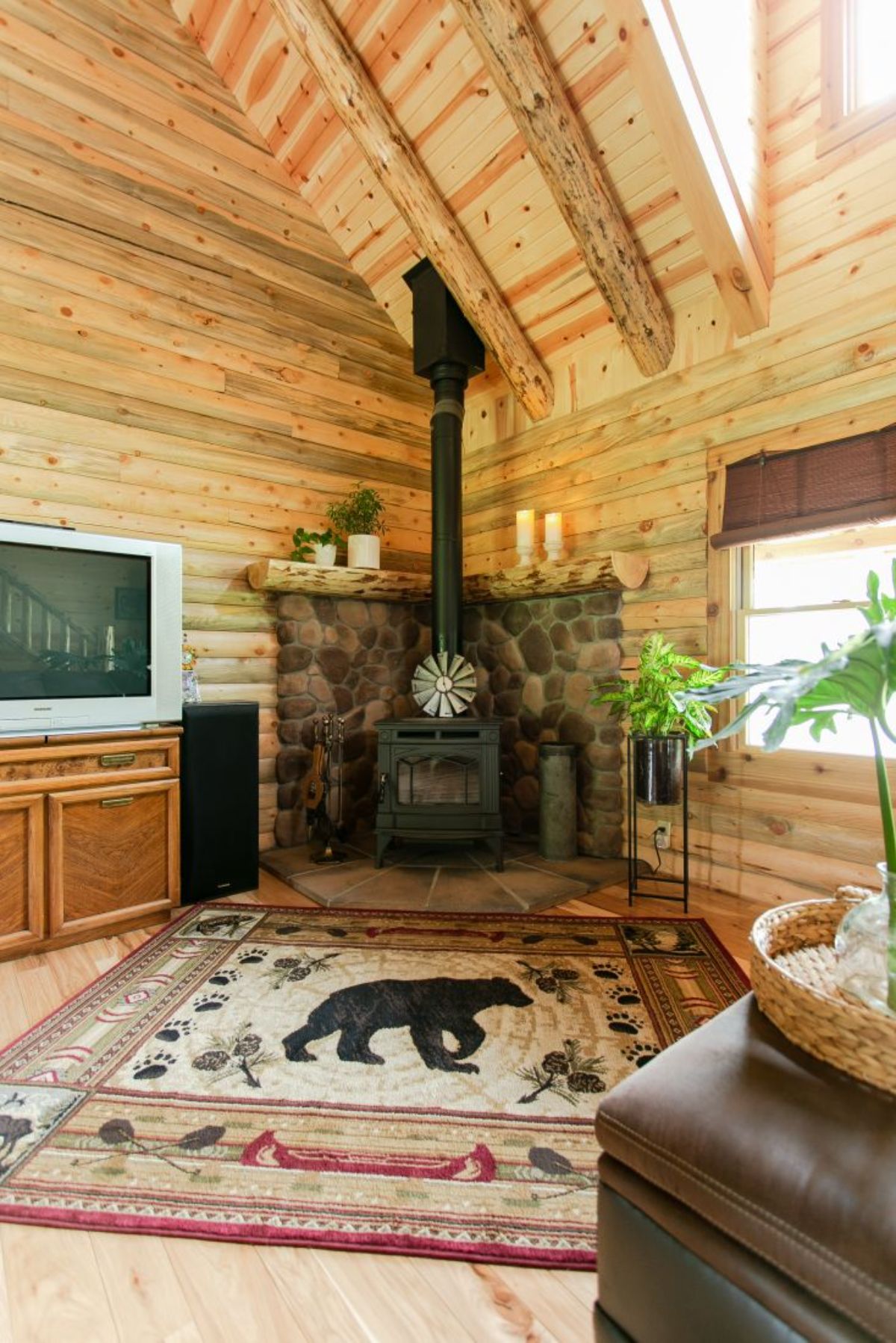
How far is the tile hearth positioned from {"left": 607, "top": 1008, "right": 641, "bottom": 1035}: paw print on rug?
82 cm

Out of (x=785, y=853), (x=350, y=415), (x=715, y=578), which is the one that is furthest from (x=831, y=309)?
(x=350, y=415)

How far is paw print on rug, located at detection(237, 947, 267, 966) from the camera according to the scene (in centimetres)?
235

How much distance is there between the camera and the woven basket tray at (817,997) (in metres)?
0.85

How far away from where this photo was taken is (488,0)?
2.50 m

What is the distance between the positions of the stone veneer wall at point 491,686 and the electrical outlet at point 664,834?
0.91 ft

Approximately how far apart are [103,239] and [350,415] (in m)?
1.45

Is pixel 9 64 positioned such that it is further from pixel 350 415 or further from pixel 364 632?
pixel 364 632

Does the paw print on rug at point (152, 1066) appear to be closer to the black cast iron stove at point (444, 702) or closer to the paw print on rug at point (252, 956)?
the paw print on rug at point (252, 956)

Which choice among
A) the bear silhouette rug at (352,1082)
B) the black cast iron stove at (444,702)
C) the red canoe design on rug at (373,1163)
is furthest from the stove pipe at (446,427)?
the red canoe design on rug at (373,1163)

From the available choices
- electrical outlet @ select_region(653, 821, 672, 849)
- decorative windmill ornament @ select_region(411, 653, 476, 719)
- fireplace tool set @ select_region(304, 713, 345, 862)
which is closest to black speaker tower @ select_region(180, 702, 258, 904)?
fireplace tool set @ select_region(304, 713, 345, 862)

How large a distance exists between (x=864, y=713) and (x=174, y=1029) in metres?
1.95

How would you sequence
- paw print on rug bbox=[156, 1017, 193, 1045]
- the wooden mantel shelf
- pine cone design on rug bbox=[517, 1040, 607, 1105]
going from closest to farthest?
pine cone design on rug bbox=[517, 1040, 607, 1105], paw print on rug bbox=[156, 1017, 193, 1045], the wooden mantel shelf

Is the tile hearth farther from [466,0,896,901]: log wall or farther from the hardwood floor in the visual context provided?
the hardwood floor

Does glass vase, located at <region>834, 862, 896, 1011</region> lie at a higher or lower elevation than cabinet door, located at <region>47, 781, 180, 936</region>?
higher
